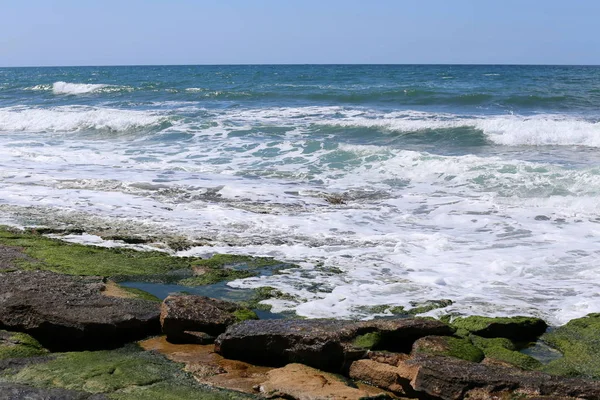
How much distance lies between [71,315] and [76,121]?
22370 mm

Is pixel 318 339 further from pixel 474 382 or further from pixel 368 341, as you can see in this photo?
pixel 474 382

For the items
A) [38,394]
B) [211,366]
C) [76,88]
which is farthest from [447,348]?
[76,88]

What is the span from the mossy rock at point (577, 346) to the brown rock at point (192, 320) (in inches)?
104

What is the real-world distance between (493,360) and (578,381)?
838mm

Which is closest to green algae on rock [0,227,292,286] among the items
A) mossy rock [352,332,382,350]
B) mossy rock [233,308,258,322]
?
mossy rock [233,308,258,322]

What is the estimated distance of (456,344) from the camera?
5.64 meters

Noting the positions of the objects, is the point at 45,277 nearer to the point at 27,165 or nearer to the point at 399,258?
the point at 399,258

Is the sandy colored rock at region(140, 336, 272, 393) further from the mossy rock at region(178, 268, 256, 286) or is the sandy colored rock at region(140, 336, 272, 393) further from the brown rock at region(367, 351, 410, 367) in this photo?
the mossy rock at region(178, 268, 256, 286)

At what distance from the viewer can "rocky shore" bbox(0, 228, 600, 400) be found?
4738mm

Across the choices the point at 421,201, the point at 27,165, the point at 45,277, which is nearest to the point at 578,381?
the point at 45,277

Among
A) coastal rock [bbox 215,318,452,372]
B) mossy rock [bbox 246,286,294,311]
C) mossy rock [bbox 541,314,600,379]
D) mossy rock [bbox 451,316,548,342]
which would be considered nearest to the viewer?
coastal rock [bbox 215,318,452,372]

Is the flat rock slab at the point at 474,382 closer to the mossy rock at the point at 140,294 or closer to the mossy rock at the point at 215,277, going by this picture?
the mossy rock at the point at 140,294

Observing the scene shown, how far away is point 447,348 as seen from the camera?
552cm

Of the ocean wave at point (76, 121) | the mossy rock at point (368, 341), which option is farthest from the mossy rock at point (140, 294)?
the ocean wave at point (76, 121)
